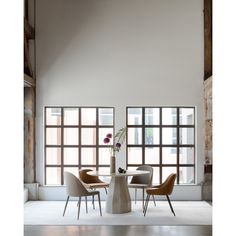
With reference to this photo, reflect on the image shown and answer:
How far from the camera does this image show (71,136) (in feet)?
26.8

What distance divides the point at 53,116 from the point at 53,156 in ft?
2.82

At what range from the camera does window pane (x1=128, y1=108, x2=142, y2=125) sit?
815cm

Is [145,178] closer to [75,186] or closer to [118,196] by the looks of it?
[118,196]

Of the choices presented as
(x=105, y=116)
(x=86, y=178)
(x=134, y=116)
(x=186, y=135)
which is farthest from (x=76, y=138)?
(x=186, y=135)

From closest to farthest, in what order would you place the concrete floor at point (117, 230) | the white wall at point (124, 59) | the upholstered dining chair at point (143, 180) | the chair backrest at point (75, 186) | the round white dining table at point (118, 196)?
the concrete floor at point (117, 230)
the chair backrest at point (75, 186)
the round white dining table at point (118, 196)
the upholstered dining chair at point (143, 180)
the white wall at point (124, 59)

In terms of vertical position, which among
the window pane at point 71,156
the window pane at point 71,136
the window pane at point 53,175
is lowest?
the window pane at point 53,175

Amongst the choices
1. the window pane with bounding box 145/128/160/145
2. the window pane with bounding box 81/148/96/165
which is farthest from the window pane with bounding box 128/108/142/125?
the window pane with bounding box 81/148/96/165

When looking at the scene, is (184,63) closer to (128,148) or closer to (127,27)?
(127,27)

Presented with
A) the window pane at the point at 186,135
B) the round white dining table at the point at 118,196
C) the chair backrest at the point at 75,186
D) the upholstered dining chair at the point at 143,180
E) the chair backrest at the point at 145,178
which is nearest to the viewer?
the chair backrest at the point at 75,186

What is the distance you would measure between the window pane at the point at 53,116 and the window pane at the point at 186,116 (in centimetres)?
262

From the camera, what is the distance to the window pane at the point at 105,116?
8.17m

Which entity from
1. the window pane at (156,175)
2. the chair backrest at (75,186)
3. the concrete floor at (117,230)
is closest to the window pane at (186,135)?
the window pane at (156,175)

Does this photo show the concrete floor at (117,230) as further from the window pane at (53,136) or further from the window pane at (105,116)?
the window pane at (105,116)
